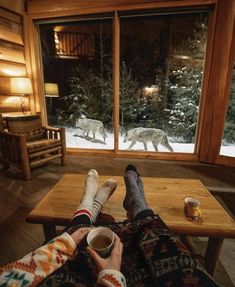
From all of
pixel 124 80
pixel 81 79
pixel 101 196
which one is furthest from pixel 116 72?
pixel 101 196

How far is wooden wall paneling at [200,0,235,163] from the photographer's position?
2355mm

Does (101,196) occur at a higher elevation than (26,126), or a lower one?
lower

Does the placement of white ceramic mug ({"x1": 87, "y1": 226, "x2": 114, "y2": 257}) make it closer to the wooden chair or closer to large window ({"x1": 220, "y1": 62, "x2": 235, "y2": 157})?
the wooden chair

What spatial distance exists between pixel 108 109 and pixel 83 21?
135cm

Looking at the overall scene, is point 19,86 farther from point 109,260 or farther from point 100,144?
point 109,260

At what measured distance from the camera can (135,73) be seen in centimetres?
294

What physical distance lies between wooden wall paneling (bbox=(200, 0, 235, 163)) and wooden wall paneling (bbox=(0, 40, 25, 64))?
9.04ft

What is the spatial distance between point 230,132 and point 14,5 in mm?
3475

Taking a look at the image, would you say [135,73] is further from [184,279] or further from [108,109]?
[184,279]

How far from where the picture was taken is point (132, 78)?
9.71ft

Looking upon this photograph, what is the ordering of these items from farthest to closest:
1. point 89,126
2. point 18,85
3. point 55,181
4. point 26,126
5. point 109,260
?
point 89,126 → point 18,85 → point 26,126 → point 55,181 → point 109,260

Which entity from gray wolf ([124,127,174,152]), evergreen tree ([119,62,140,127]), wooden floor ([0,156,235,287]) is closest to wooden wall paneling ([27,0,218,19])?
evergreen tree ([119,62,140,127])

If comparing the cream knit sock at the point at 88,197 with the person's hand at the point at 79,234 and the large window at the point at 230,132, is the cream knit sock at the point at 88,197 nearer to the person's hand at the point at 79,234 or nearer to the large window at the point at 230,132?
the person's hand at the point at 79,234

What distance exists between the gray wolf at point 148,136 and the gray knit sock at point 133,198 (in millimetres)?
1918
